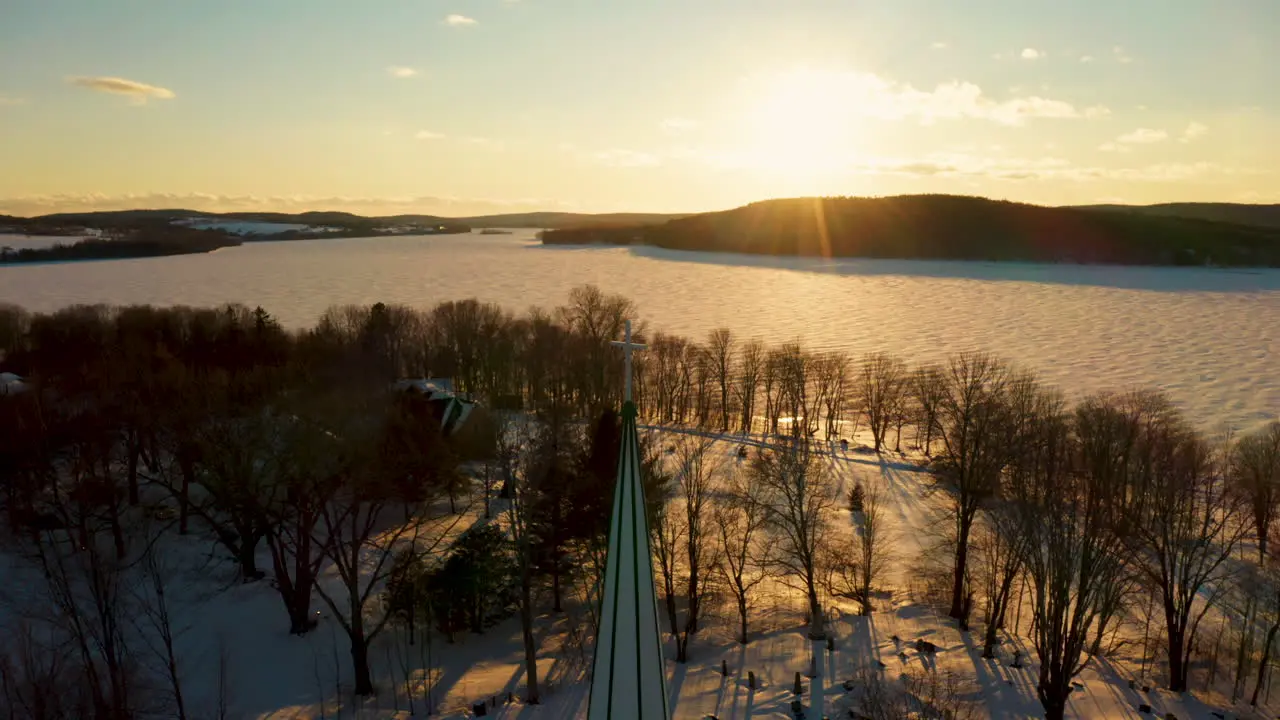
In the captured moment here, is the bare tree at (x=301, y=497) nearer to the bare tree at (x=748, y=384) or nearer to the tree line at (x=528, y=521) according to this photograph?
the tree line at (x=528, y=521)

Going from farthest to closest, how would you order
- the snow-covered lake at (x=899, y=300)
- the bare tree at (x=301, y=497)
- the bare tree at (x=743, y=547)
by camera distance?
the snow-covered lake at (x=899, y=300)
the bare tree at (x=743, y=547)
the bare tree at (x=301, y=497)

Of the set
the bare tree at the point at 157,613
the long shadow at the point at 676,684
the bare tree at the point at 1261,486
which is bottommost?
the long shadow at the point at 676,684

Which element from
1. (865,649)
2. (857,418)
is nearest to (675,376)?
(857,418)

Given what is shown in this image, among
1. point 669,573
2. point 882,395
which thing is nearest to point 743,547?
point 669,573

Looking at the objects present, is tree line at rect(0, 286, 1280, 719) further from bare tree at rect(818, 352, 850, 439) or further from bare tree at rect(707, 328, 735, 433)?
bare tree at rect(818, 352, 850, 439)

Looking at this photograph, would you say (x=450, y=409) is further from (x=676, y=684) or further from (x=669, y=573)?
(x=676, y=684)

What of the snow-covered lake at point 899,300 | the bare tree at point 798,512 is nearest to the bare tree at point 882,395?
the snow-covered lake at point 899,300
